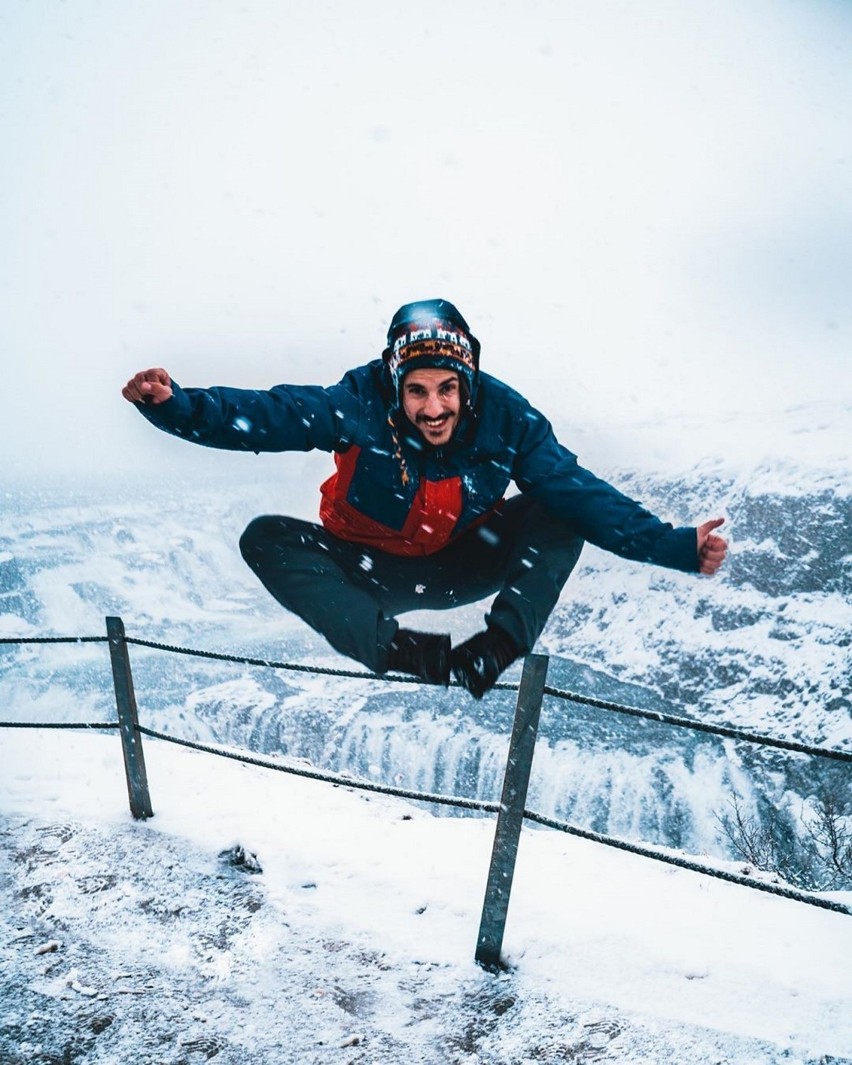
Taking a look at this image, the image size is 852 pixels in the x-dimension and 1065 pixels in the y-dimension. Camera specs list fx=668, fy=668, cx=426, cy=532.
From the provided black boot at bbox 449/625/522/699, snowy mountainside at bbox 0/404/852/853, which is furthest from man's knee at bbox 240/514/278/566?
snowy mountainside at bbox 0/404/852/853

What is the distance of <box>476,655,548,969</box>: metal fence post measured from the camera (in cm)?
238

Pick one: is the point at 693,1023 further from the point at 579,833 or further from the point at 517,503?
the point at 517,503

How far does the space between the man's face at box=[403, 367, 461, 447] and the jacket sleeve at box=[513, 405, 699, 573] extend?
1.11 feet

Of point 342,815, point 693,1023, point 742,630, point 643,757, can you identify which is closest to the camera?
point 693,1023

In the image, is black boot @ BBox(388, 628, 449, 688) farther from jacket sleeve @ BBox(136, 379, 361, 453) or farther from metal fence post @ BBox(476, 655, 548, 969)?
jacket sleeve @ BBox(136, 379, 361, 453)

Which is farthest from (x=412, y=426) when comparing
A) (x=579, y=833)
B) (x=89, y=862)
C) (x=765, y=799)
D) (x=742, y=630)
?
(x=742, y=630)

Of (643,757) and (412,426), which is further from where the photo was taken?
(643,757)

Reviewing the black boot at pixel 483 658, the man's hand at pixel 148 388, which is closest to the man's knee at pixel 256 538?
the man's hand at pixel 148 388

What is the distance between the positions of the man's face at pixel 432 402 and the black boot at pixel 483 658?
2.79ft

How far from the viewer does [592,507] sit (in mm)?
2633

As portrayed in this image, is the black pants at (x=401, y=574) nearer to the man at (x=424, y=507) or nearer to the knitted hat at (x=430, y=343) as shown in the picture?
the man at (x=424, y=507)

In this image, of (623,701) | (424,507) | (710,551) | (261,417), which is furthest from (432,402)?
(623,701)

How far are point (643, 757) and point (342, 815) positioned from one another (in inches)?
4588

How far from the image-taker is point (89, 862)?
3.30 m
